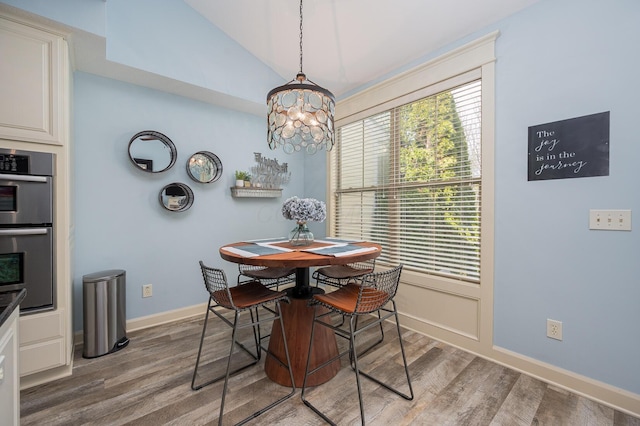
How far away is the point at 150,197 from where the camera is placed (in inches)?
109

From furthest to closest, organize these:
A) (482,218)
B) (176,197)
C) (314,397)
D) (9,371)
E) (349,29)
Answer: (176,197) → (349,29) → (482,218) → (314,397) → (9,371)

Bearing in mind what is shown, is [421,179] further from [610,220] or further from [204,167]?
[204,167]

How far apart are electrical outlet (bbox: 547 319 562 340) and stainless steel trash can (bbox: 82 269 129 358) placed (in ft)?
10.7

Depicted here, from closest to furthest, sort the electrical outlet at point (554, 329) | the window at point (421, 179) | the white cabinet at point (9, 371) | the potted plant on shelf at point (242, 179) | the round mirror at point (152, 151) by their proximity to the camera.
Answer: the white cabinet at point (9, 371), the electrical outlet at point (554, 329), the window at point (421, 179), the round mirror at point (152, 151), the potted plant on shelf at point (242, 179)

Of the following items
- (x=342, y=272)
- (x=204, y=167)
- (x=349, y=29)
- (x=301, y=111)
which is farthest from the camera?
(x=204, y=167)

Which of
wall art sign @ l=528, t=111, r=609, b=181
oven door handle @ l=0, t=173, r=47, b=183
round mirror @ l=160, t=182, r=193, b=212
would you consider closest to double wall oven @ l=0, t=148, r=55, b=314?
oven door handle @ l=0, t=173, r=47, b=183

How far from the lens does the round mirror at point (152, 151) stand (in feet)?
8.67

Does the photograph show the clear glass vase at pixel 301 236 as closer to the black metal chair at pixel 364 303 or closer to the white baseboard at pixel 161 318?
the black metal chair at pixel 364 303

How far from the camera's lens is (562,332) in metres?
1.85

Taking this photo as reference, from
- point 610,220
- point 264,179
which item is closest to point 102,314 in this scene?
point 264,179

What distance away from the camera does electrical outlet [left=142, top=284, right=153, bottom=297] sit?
2736 millimetres

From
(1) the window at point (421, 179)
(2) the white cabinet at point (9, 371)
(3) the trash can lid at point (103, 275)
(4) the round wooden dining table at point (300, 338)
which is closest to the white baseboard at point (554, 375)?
(1) the window at point (421, 179)

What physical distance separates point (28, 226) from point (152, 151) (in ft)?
3.88

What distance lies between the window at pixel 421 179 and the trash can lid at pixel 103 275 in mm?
2378
